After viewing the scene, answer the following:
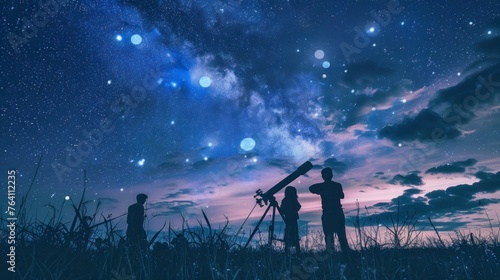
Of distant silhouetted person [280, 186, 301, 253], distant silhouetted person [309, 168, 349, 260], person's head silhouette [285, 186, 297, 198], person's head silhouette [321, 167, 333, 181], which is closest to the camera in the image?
distant silhouetted person [309, 168, 349, 260]

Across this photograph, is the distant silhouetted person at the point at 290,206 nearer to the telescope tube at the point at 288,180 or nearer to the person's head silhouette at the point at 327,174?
the telescope tube at the point at 288,180

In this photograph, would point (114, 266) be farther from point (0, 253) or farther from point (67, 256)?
point (0, 253)

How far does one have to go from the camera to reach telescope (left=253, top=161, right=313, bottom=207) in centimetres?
820

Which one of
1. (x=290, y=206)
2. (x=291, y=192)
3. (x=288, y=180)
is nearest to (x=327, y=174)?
(x=288, y=180)

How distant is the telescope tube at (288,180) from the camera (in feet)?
26.9

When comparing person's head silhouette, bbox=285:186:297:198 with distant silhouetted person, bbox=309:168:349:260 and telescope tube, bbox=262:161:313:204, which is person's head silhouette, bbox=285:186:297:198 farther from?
distant silhouetted person, bbox=309:168:349:260

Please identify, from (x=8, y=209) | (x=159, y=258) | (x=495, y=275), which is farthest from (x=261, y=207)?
(x=8, y=209)

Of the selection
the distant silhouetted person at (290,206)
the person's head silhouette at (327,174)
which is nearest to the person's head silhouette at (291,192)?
the distant silhouetted person at (290,206)

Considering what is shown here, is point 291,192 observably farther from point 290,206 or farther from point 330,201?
point 330,201

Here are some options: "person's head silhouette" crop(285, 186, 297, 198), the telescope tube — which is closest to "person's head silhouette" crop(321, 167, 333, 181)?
the telescope tube

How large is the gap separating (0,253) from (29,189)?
3.45 feet

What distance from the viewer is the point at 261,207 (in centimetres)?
902

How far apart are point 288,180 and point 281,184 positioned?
11.7 inches

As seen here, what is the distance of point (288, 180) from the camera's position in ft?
27.9
